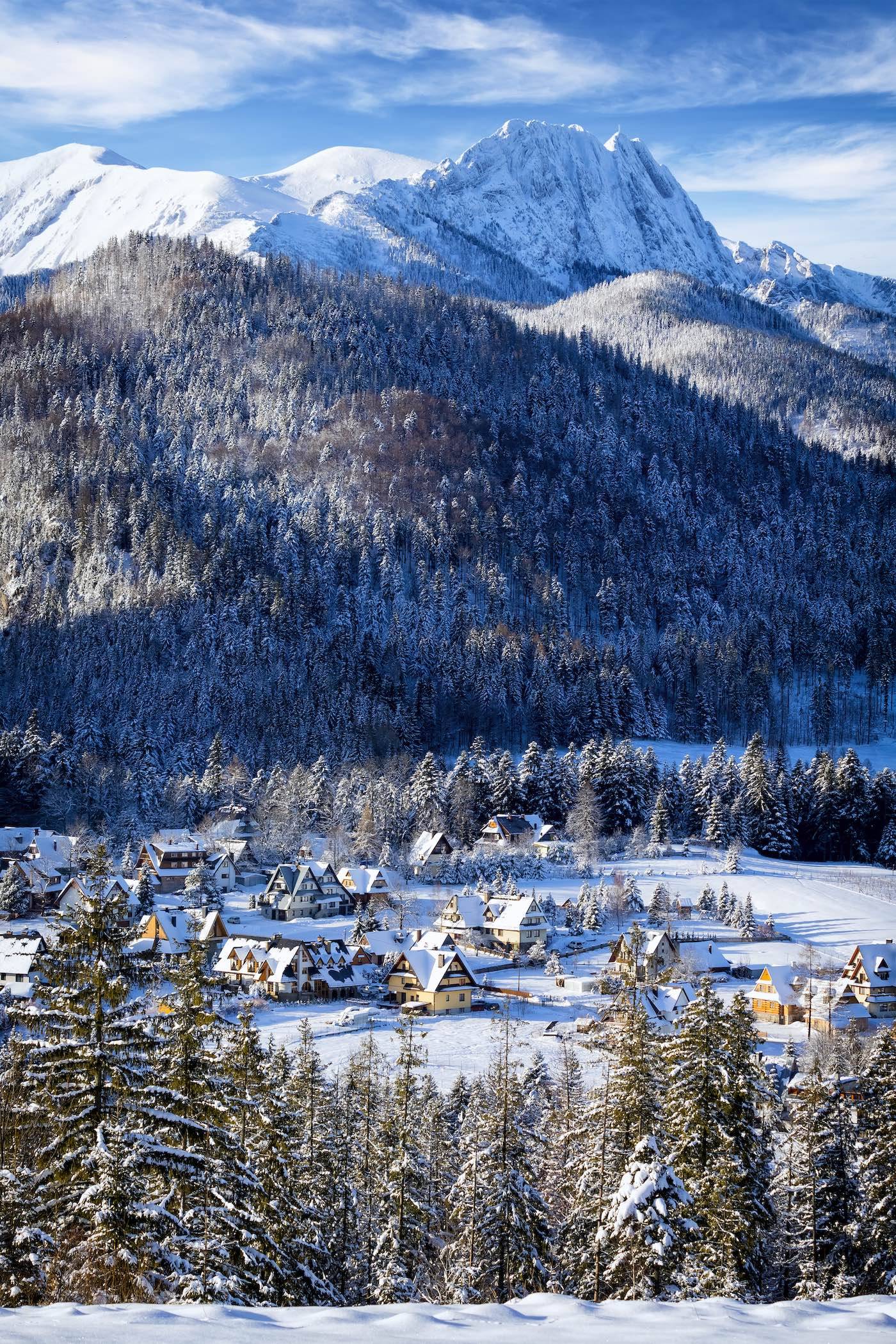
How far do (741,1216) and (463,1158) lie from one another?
10345 millimetres

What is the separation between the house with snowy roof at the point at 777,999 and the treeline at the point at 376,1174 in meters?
30.3

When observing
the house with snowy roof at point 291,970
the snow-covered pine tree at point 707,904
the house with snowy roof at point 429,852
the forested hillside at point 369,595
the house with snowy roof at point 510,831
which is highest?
the forested hillside at point 369,595

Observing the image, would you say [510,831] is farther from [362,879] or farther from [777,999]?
[777,999]

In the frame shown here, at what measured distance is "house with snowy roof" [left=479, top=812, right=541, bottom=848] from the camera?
9781cm

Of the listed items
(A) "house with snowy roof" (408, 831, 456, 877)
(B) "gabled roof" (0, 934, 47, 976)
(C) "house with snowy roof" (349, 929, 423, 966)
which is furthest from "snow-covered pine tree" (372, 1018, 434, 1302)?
(A) "house with snowy roof" (408, 831, 456, 877)

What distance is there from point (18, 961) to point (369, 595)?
4032 inches

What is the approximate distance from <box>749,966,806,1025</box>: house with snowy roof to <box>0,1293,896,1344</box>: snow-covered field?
4988 centimetres

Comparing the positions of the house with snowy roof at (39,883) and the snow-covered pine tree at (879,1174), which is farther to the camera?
the house with snowy roof at (39,883)

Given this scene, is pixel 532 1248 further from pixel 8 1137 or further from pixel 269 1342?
pixel 269 1342

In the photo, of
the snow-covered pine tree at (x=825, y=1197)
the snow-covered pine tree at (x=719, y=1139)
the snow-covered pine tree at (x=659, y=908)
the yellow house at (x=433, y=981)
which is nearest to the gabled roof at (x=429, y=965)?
the yellow house at (x=433, y=981)

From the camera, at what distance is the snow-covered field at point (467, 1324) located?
367 inches

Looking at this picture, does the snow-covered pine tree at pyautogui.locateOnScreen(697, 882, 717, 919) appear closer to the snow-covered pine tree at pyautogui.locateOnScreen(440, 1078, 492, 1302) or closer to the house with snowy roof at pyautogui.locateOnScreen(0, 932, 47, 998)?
the house with snowy roof at pyautogui.locateOnScreen(0, 932, 47, 998)

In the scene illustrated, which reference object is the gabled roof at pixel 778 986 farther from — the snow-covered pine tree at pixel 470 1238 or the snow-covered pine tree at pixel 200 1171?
the snow-covered pine tree at pixel 200 1171

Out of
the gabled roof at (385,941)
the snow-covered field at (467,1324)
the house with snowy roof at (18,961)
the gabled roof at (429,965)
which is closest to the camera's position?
the snow-covered field at (467,1324)
